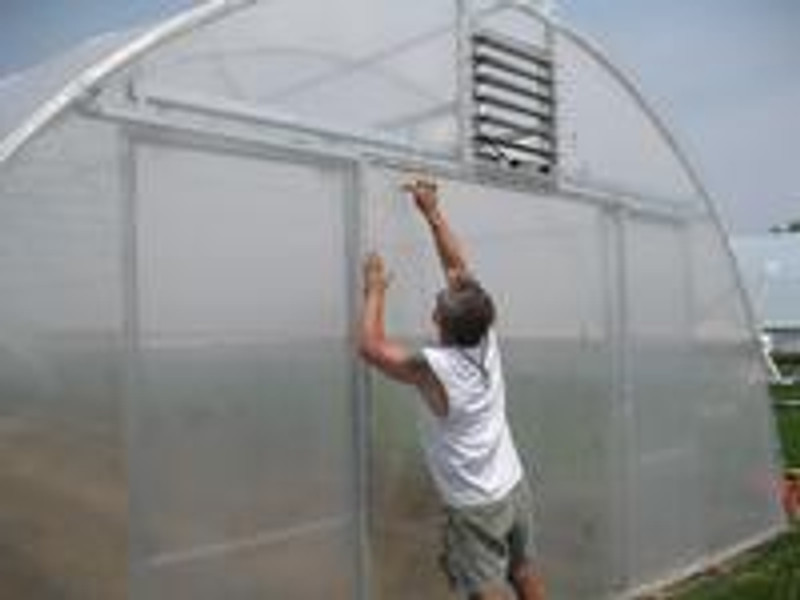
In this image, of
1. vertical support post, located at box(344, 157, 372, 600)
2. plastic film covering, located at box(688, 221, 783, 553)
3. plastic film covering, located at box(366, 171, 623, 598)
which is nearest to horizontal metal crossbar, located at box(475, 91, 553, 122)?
plastic film covering, located at box(366, 171, 623, 598)

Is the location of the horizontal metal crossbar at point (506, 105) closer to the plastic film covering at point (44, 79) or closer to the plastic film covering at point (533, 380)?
the plastic film covering at point (533, 380)

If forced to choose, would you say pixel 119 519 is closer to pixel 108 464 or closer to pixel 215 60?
pixel 108 464

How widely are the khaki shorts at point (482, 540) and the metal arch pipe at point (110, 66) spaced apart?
7.71 feet

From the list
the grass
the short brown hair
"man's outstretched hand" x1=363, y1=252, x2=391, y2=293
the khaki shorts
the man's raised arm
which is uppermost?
the man's raised arm

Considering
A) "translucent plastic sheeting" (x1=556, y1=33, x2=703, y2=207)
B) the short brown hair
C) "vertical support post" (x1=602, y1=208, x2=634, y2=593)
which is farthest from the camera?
"vertical support post" (x1=602, y1=208, x2=634, y2=593)

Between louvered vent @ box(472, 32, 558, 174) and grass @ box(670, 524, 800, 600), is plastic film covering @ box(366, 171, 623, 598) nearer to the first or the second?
louvered vent @ box(472, 32, 558, 174)

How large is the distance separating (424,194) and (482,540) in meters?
1.79

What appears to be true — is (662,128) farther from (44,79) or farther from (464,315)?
(44,79)

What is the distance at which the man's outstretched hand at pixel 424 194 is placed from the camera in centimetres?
711

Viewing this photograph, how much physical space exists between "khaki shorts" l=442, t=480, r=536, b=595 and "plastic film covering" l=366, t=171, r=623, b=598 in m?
0.67

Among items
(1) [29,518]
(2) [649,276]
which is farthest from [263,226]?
(2) [649,276]

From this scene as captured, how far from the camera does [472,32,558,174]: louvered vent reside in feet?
27.1

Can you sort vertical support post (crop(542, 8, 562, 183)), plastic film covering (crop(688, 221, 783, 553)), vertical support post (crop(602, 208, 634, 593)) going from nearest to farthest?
vertical support post (crop(542, 8, 562, 183))
vertical support post (crop(602, 208, 634, 593))
plastic film covering (crop(688, 221, 783, 553))

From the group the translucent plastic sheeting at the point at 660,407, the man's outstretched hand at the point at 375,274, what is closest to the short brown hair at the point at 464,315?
the man's outstretched hand at the point at 375,274
